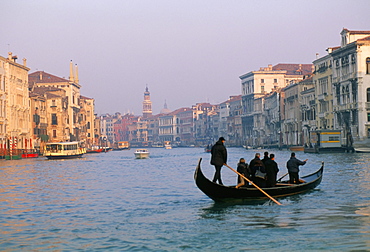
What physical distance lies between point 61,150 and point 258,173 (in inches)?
2015

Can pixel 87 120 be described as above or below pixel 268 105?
below

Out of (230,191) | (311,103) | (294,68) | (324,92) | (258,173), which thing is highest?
(294,68)

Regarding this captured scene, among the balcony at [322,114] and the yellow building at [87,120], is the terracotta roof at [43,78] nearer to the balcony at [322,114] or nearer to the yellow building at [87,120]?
the yellow building at [87,120]

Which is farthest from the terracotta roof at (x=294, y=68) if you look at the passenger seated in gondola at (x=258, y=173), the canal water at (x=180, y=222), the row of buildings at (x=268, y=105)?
the passenger seated in gondola at (x=258, y=173)

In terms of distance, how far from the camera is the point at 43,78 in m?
111

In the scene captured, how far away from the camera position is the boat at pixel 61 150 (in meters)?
66.8

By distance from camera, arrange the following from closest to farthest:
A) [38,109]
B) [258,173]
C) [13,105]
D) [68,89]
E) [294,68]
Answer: [258,173]
[13,105]
[38,109]
[68,89]
[294,68]

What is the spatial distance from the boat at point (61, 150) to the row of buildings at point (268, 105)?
11.5ft

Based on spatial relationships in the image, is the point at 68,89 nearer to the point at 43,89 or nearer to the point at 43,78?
the point at 43,78

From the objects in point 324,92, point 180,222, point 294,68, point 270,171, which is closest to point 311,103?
point 324,92

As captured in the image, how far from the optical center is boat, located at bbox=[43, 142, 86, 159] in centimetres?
6675

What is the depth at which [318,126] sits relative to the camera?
78.6m

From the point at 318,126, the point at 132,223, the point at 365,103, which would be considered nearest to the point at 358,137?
the point at 365,103

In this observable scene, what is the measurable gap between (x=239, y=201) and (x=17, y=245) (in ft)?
23.0
